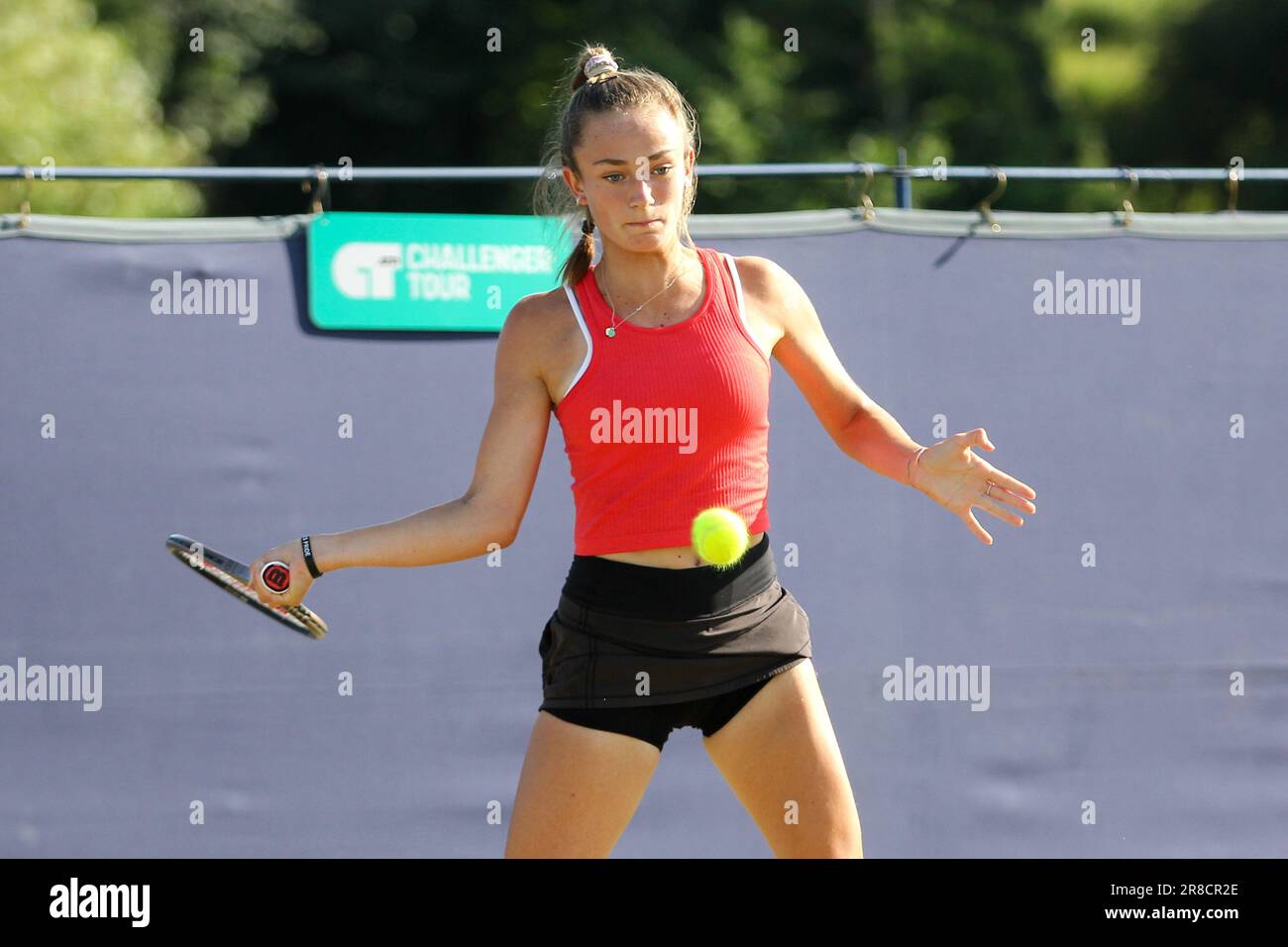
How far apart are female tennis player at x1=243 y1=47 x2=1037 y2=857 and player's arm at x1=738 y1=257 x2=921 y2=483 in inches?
3.7

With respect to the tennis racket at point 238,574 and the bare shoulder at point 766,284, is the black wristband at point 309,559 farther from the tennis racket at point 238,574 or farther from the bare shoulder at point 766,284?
the bare shoulder at point 766,284

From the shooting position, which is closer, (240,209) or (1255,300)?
(1255,300)

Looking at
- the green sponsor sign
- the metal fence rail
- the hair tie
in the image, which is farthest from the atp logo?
the hair tie

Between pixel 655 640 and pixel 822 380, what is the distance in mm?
702

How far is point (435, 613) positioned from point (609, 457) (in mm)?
2143

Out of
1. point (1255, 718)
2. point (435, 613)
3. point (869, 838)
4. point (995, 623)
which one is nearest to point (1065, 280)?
point (995, 623)

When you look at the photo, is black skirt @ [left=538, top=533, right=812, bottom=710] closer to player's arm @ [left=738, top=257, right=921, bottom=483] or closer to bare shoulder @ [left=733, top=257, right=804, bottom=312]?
player's arm @ [left=738, top=257, right=921, bottom=483]

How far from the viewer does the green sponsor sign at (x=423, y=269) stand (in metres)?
5.24

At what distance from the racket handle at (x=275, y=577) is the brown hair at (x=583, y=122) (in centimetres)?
82

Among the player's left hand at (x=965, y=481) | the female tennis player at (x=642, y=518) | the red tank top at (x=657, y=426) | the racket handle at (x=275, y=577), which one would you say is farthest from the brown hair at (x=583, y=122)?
the racket handle at (x=275, y=577)

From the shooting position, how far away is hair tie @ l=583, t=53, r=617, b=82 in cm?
348

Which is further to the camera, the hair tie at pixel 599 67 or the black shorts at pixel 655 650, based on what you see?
the hair tie at pixel 599 67

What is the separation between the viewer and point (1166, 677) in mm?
5516

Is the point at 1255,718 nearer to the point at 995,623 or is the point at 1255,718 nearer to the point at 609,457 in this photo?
the point at 995,623
